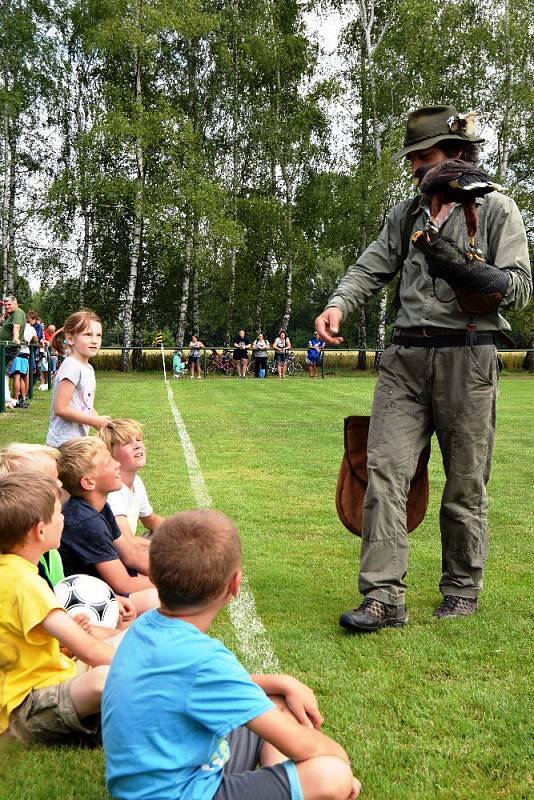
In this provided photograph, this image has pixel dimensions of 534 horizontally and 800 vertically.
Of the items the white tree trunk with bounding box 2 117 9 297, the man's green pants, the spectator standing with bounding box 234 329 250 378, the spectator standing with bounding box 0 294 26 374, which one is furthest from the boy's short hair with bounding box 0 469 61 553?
the white tree trunk with bounding box 2 117 9 297

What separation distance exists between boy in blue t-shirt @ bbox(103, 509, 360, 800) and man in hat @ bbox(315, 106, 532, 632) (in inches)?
77.3

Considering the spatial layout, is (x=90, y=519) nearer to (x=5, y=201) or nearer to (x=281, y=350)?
(x=281, y=350)

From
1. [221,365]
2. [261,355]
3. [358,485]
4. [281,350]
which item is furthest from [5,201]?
[358,485]

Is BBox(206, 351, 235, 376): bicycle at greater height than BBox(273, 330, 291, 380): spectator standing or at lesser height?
lesser

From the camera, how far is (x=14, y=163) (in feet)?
115

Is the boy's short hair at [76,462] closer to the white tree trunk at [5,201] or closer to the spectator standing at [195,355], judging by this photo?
the spectator standing at [195,355]

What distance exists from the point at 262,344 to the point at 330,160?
11.8 m

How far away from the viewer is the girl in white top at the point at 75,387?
5328mm

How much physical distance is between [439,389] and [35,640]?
235cm

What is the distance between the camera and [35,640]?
9.37ft

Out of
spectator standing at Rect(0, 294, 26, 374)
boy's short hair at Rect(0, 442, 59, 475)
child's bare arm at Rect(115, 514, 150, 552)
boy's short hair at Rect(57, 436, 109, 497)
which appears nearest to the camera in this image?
boy's short hair at Rect(0, 442, 59, 475)

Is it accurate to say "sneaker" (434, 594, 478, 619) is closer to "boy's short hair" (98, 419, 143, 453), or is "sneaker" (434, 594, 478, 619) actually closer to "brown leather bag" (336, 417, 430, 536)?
"brown leather bag" (336, 417, 430, 536)

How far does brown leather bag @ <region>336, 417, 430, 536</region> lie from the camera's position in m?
4.60

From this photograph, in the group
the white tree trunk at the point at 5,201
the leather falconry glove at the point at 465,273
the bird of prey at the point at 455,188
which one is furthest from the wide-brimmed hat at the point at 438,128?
the white tree trunk at the point at 5,201
